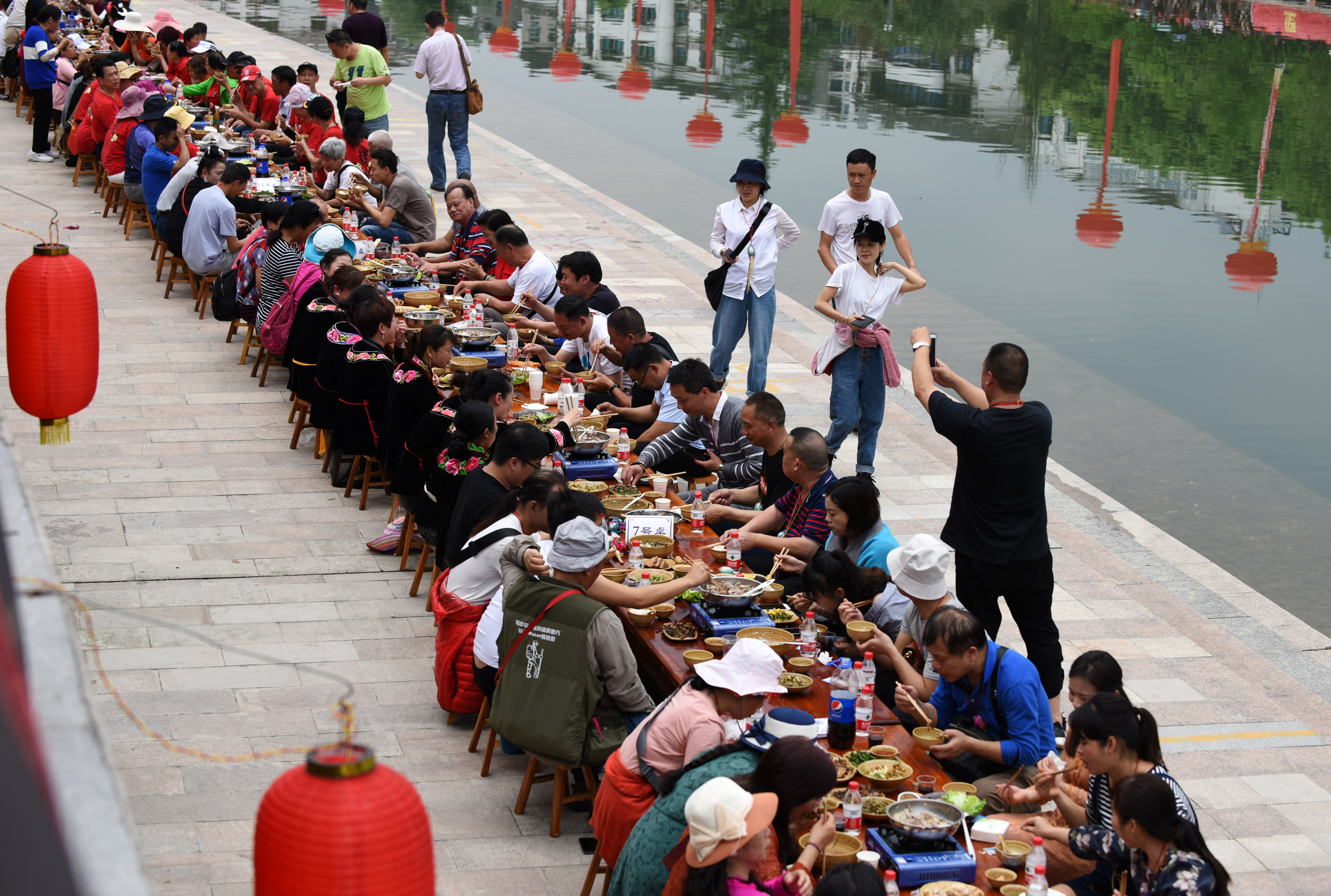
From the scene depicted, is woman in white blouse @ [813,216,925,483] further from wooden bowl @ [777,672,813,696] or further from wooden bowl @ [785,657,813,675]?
wooden bowl @ [777,672,813,696]

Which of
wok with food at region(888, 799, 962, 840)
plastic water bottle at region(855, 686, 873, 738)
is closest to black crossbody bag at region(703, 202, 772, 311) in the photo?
plastic water bottle at region(855, 686, 873, 738)

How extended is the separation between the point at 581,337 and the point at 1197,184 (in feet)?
50.0

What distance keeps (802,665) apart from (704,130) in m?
18.7

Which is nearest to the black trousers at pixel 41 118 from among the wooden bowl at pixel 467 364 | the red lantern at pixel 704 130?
the red lantern at pixel 704 130

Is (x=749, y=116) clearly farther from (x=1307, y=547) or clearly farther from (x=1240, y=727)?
(x=1240, y=727)

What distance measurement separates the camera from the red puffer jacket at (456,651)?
651cm

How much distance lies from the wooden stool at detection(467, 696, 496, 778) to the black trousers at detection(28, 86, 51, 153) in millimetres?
14957

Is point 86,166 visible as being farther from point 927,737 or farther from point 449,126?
point 927,737

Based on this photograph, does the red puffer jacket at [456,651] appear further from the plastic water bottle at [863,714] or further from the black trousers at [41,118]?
the black trousers at [41,118]

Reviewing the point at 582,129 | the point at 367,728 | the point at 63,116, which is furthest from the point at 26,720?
the point at 582,129

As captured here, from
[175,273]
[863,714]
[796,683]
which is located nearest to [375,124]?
[175,273]

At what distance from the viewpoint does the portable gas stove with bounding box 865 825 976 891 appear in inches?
172

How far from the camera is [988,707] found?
5457 mm

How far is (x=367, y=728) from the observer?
6637 millimetres
